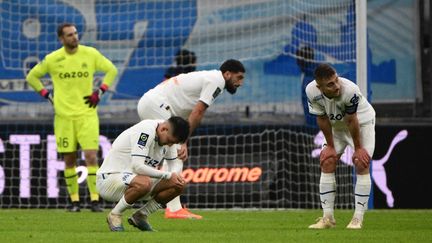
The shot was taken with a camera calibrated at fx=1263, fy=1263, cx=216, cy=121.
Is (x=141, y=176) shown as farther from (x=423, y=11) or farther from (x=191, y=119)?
(x=423, y=11)

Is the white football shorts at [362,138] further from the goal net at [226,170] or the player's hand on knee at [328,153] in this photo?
the goal net at [226,170]

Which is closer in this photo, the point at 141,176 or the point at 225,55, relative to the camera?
the point at 141,176

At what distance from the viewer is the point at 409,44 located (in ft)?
60.4

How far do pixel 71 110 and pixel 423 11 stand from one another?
596 cm

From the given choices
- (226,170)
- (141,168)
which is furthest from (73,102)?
(141,168)

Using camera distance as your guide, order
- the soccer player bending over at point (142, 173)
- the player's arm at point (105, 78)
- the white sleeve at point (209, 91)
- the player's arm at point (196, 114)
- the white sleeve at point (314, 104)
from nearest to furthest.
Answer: the soccer player bending over at point (142, 173), the white sleeve at point (314, 104), the player's arm at point (196, 114), the white sleeve at point (209, 91), the player's arm at point (105, 78)

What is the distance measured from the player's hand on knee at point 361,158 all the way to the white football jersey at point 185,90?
77.4 inches

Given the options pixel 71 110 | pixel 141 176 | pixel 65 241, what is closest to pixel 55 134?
pixel 71 110

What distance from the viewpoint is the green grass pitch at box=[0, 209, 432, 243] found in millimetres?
9719

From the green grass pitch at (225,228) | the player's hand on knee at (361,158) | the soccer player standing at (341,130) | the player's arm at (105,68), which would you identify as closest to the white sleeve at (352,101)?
the soccer player standing at (341,130)

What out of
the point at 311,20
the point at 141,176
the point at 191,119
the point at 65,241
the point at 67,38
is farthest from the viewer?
the point at 311,20

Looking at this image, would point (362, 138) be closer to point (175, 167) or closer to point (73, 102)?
point (175, 167)

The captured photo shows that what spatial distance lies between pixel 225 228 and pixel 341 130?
1436mm

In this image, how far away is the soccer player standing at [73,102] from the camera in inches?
592
